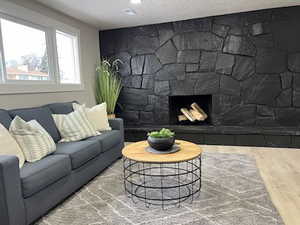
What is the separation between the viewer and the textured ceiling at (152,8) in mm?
3248

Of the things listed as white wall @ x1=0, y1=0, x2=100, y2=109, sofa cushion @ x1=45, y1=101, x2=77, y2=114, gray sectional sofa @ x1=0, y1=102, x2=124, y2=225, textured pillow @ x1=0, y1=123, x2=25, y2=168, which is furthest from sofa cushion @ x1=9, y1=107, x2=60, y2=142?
textured pillow @ x1=0, y1=123, x2=25, y2=168

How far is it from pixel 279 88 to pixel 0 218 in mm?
4213

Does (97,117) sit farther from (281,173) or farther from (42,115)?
(281,173)

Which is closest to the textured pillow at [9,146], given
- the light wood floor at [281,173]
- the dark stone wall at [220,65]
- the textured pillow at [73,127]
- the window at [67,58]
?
the textured pillow at [73,127]

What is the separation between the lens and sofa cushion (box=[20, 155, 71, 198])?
173cm

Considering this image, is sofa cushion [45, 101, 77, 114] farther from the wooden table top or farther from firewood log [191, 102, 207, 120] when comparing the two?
firewood log [191, 102, 207, 120]

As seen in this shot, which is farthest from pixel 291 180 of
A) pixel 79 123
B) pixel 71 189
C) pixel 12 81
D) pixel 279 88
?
pixel 12 81

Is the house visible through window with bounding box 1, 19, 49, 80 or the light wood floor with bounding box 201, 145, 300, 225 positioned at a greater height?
the house visible through window with bounding box 1, 19, 49, 80

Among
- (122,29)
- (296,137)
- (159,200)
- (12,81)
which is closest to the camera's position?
(159,200)

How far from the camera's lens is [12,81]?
275 cm

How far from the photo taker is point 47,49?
11.0ft

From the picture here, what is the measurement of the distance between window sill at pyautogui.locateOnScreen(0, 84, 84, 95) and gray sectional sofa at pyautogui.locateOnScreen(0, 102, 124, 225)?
1.00 ft

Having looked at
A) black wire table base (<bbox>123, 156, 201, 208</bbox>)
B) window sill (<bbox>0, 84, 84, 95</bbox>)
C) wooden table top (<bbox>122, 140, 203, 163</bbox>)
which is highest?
window sill (<bbox>0, 84, 84, 95</bbox>)

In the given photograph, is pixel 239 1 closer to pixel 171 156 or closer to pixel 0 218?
pixel 171 156
